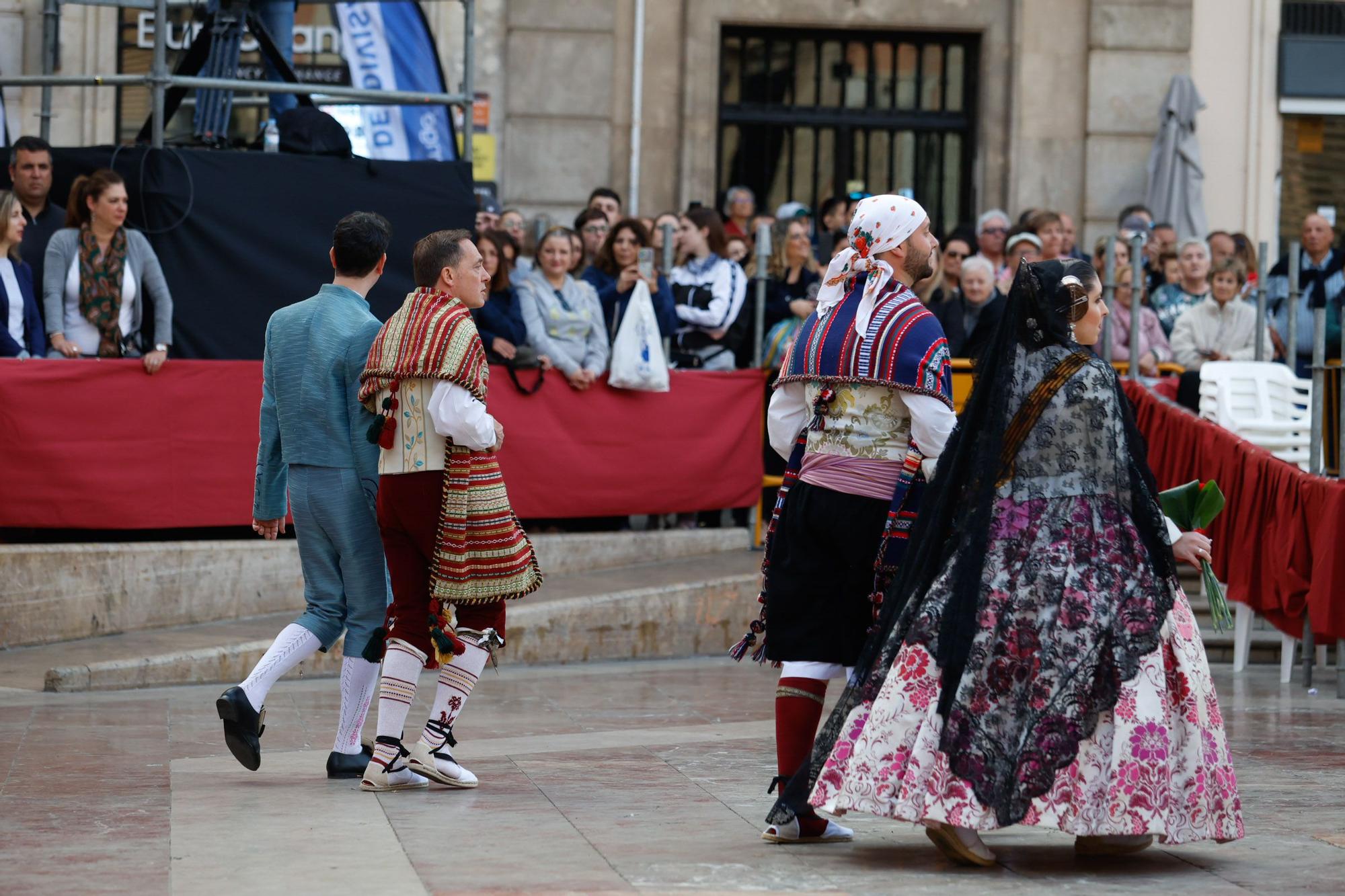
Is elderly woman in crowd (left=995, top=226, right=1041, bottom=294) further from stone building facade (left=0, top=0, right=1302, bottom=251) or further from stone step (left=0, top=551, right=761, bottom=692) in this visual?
stone building facade (left=0, top=0, right=1302, bottom=251)

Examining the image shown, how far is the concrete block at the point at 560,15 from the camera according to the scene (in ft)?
58.3

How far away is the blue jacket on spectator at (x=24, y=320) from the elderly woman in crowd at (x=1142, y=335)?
7.11 meters

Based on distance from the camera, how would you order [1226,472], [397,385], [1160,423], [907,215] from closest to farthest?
[907,215] → [397,385] → [1226,472] → [1160,423]

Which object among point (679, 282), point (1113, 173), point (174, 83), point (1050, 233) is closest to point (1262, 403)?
point (1050, 233)

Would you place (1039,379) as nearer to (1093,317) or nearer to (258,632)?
(1093,317)

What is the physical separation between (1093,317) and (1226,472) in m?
5.58

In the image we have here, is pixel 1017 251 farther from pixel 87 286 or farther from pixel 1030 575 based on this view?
pixel 1030 575

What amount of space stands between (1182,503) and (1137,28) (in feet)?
44.3

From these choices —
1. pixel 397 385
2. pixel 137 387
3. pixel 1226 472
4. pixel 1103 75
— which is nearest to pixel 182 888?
pixel 397 385

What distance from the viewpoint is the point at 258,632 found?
10188mm

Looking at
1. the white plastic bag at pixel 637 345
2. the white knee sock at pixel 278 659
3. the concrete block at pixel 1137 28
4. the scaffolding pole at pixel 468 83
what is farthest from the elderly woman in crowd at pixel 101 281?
→ the concrete block at pixel 1137 28

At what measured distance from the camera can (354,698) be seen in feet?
Answer: 23.3

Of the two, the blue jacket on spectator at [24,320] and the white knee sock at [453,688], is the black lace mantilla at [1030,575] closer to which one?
the white knee sock at [453,688]

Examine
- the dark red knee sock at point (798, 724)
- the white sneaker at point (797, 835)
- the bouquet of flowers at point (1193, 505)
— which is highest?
the bouquet of flowers at point (1193, 505)
